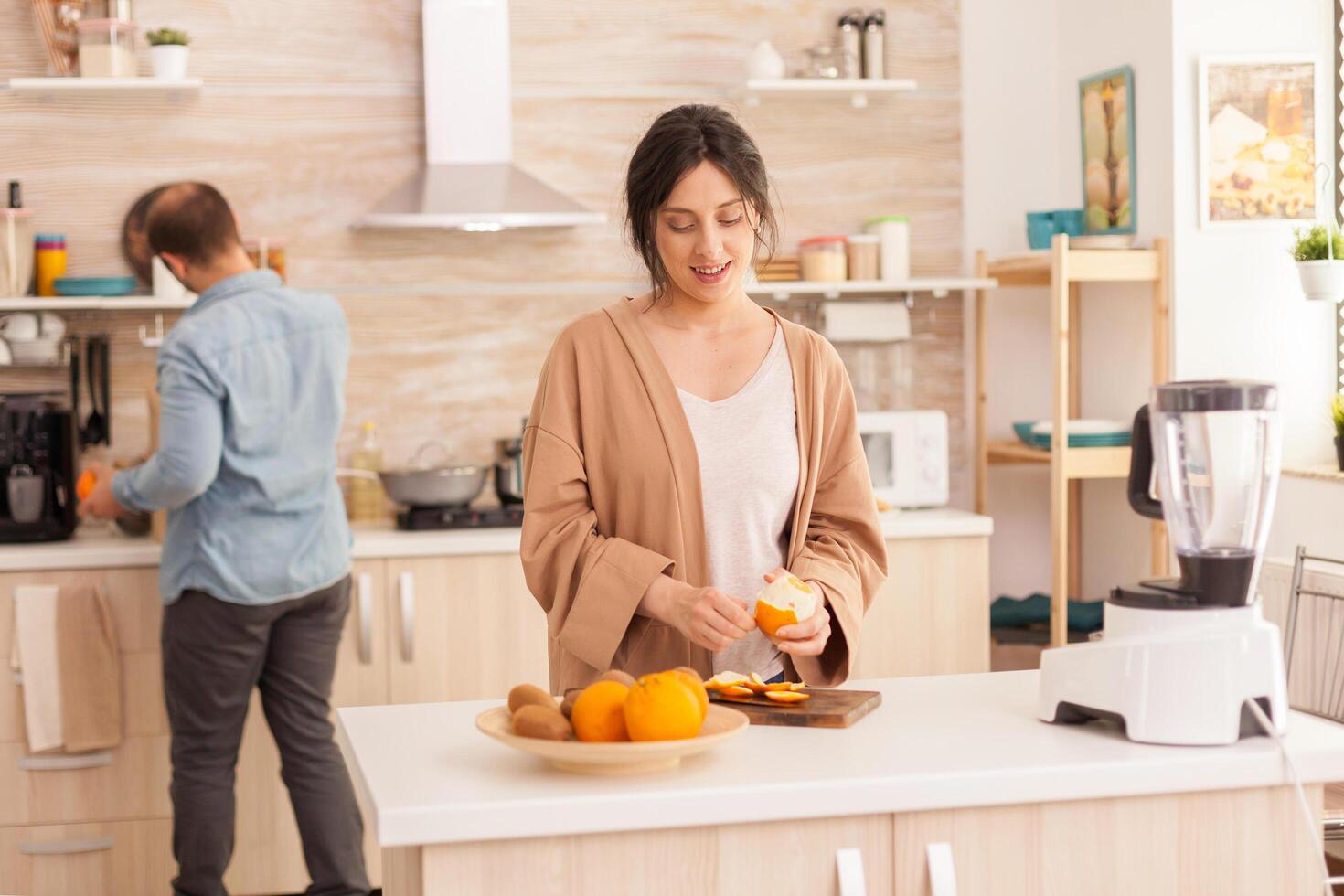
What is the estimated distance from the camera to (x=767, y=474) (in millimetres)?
1815

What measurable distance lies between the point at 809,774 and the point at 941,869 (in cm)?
16

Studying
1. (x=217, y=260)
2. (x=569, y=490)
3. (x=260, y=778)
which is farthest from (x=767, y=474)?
(x=260, y=778)

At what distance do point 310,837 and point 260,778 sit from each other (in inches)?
13.9

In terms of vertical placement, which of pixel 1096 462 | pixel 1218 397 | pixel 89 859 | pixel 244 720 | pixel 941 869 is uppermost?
pixel 1218 397

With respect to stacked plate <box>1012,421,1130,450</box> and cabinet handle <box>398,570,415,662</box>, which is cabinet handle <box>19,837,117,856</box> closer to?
cabinet handle <box>398,570,415,662</box>

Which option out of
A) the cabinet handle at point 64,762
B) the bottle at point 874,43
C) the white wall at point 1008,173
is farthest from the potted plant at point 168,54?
the white wall at point 1008,173

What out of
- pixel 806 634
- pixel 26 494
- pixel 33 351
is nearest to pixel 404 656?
pixel 26 494

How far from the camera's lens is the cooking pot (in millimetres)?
3561

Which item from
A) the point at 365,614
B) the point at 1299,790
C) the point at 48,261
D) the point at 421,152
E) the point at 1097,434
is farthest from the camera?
the point at 421,152

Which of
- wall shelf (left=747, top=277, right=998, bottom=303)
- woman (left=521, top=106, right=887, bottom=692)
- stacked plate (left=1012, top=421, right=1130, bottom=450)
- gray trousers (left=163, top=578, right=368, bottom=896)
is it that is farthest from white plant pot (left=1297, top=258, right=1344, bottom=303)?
gray trousers (left=163, top=578, right=368, bottom=896)

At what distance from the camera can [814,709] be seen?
158 cm

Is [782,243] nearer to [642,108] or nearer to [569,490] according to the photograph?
[642,108]

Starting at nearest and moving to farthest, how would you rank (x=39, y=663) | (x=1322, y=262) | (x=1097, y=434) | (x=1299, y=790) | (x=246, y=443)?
(x=1299, y=790)
(x=246, y=443)
(x=1322, y=262)
(x=39, y=663)
(x=1097, y=434)

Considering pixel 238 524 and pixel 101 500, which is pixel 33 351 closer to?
pixel 101 500
